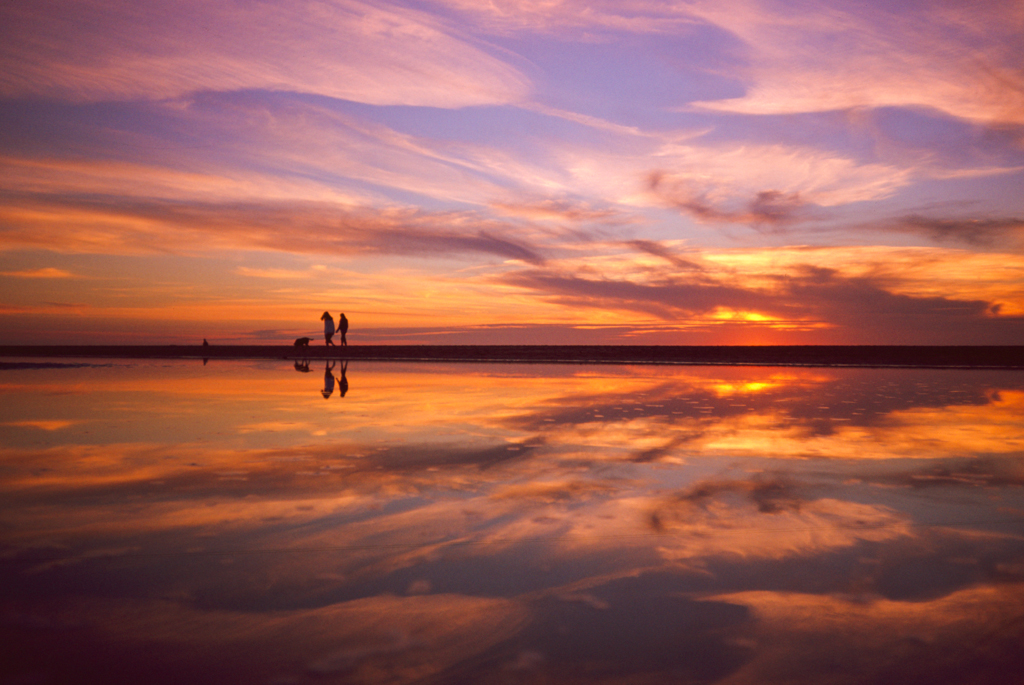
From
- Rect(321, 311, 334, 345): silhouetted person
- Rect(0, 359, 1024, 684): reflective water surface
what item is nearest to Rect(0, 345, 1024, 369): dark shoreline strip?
Rect(321, 311, 334, 345): silhouetted person

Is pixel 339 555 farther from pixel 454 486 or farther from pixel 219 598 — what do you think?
pixel 454 486

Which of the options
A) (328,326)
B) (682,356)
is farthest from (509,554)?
(682,356)

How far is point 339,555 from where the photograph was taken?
440 centimetres

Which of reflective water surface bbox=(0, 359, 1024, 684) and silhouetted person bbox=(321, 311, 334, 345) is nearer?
reflective water surface bbox=(0, 359, 1024, 684)

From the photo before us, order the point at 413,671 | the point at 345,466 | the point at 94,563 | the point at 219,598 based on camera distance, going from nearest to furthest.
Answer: the point at 413,671 < the point at 219,598 < the point at 94,563 < the point at 345,466

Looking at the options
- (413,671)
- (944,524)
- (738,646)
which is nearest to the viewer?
(413,671)

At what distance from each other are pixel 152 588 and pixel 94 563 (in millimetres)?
698

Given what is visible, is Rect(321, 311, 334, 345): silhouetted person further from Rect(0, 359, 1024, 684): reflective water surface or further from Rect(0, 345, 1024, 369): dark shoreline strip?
Rect(0, 359, 1024, 684): reflective water surface

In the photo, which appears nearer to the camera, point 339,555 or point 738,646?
point 738,646

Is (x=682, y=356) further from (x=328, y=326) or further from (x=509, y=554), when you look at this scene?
(x=509, y=554)

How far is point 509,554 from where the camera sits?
4.45 meters

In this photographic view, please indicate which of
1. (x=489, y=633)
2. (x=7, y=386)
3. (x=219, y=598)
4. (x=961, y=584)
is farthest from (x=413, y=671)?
(x=7, y=386)

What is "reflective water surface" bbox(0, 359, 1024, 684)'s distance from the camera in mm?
3096

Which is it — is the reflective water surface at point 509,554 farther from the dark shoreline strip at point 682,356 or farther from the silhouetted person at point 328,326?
the silhouetted person at point 328,326
